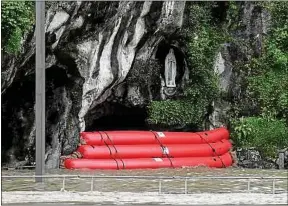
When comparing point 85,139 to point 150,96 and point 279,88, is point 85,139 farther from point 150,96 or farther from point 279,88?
point 279,88

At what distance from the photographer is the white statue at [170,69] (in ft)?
53.2

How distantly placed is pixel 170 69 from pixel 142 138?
3289 millimetres

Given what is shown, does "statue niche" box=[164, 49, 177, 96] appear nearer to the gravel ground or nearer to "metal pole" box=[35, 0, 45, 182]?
"metal pole" box=[35, 0, 45, 182]

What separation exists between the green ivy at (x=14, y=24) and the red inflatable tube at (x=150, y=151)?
11.5 ft

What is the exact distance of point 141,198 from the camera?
23.2ft

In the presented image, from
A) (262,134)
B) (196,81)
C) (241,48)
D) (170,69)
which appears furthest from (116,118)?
(262,134)

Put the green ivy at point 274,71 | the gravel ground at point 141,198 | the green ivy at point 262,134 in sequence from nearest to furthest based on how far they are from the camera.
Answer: the gravel ground at point 141,198, the green ivy at point 262,134, the green ivy at point 274,71

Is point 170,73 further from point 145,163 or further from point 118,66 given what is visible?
point 145,163

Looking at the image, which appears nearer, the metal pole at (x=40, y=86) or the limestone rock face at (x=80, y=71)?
the metal pole at (x=40, y=86)

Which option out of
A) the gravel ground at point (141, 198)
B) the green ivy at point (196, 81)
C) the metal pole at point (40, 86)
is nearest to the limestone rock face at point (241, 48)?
the green ivy at point (196, 81)

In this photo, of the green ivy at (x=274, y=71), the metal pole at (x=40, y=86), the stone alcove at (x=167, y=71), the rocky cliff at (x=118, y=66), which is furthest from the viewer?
the stone alcove at (x=167, y=71)

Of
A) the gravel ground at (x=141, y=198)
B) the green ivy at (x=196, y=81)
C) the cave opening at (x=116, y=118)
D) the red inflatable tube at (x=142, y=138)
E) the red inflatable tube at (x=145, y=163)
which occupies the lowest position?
the red inflatable tube at (x=145, y=163)

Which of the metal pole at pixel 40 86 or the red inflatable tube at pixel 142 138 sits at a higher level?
the metal pole at pixel 40 86

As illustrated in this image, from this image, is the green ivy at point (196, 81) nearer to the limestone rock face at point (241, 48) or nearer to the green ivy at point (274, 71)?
the limestone rock face at point (241, 48)
